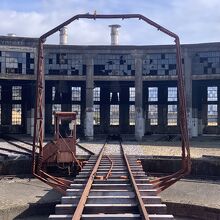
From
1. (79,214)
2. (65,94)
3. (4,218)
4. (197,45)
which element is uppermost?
(197,45)

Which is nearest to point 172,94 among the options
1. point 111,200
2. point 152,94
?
point 152,94

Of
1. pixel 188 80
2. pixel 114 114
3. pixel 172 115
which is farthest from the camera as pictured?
pixel 114 114

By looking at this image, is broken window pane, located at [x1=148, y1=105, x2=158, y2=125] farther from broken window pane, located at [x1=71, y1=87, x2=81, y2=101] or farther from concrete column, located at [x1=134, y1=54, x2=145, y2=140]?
concrete column, located at [x1=134, y1=54, x2=145, y2=140]

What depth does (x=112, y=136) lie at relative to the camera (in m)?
36.7

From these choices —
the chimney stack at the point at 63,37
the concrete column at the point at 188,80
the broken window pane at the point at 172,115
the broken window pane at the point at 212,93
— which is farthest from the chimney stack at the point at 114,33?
the broken window pane at the point at 212,93

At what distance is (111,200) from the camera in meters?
9.52

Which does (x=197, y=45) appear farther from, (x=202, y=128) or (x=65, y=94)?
(x=65, y=94)

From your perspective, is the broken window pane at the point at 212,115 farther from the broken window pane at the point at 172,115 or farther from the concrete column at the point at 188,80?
the concrete column at the point at 188,80

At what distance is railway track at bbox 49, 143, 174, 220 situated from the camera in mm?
8102

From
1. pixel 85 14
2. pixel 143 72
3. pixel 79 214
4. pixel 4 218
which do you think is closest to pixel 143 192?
pixel 79 214

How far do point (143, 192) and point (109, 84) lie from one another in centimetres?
3169

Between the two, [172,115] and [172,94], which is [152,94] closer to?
[172,94]

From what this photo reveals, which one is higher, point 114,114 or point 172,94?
point 172,94

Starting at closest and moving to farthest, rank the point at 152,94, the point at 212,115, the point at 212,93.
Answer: the point at 212,115 < the point at 212,93 < the point at 152,94
